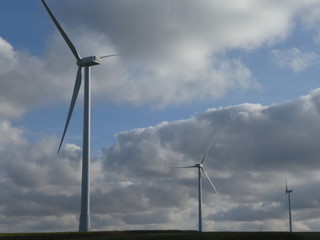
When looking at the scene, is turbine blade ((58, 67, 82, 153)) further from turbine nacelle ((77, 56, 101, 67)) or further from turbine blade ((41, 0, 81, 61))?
turbine blade ((41, 0, 81, 61))

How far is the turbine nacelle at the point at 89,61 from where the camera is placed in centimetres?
11669

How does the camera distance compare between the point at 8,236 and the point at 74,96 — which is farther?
the point at 74,96

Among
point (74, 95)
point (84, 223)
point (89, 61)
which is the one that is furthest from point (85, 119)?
point (84, 223)

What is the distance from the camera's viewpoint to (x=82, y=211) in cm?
10462

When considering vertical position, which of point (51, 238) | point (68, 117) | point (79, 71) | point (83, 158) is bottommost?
point (51, 238)

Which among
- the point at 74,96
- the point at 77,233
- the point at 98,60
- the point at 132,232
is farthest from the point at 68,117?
the point at 132,232

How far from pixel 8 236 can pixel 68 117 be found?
1158 inches

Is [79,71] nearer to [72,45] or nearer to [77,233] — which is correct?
[72,45]

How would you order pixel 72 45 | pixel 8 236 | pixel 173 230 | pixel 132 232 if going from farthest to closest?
1. pixel 173 230
2. pixel 132 232
3. pixel 72 45
4. pixel 8 236

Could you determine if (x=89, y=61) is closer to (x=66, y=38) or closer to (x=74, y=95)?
(x=66, y=38)

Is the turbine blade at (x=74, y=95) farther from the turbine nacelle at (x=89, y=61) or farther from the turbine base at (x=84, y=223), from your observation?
the turbine base at (x=84, y=223)

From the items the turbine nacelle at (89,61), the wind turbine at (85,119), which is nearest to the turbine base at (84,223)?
the wind turbine at (85,119)

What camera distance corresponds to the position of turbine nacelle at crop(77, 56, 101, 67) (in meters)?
117

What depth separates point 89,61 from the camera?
117m
